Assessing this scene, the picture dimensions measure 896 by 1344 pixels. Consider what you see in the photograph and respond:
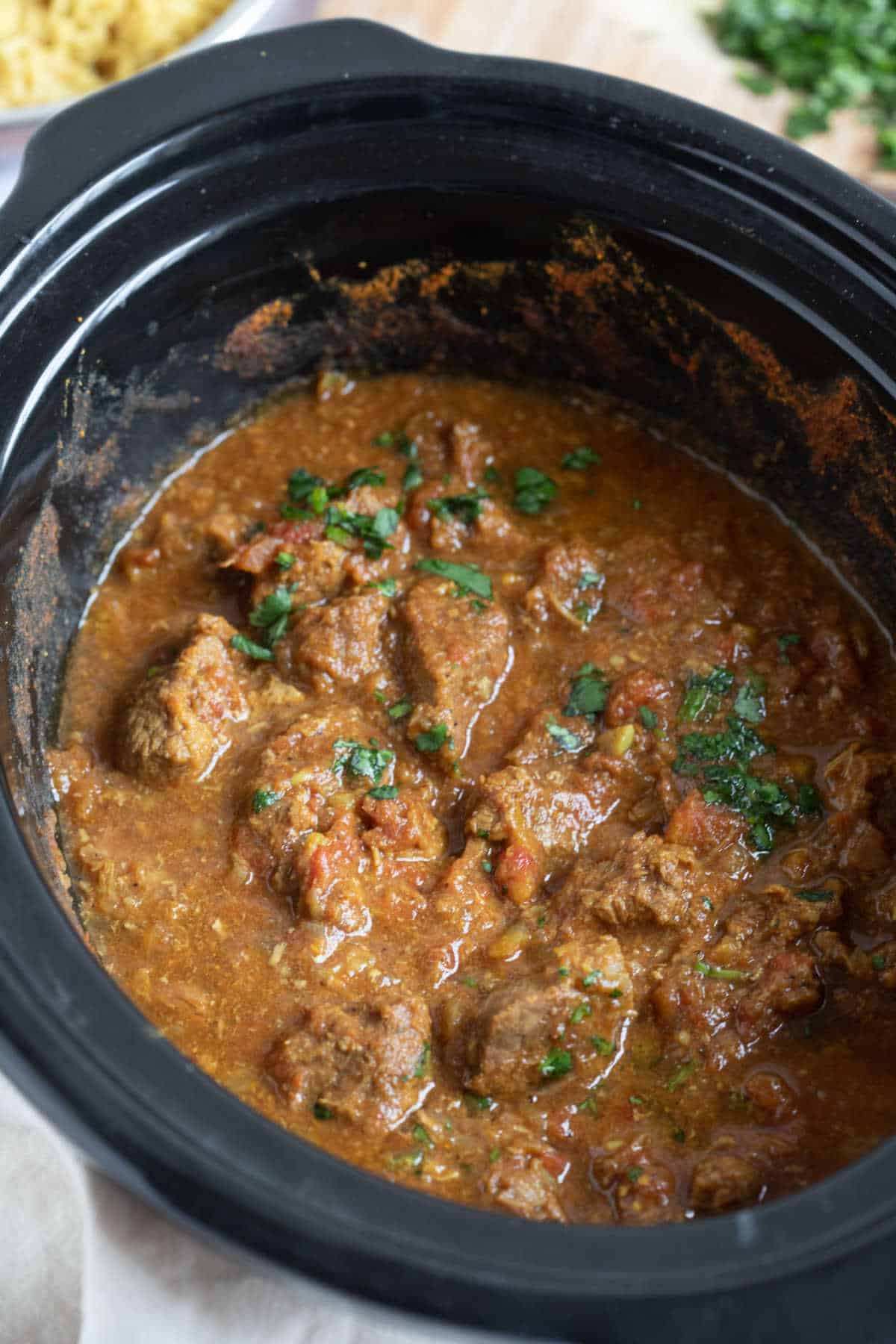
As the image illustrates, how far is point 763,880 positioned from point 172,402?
2218 millimetres

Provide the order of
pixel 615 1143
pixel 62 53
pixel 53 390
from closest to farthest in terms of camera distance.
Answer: pixel 615 1143, pixel 53 390, pixel 62 53

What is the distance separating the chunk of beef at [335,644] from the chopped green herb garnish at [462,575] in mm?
214

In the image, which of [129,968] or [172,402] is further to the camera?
[172,402]

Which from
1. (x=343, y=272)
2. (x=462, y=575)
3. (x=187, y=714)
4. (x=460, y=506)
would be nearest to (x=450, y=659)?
(x=462, y=575)

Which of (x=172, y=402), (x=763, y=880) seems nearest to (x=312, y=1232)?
(x=763, y=880)

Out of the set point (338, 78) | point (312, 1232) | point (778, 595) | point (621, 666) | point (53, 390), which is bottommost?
point (312, 1232)

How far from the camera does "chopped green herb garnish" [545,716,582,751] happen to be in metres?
3.63

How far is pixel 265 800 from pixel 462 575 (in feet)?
3.04

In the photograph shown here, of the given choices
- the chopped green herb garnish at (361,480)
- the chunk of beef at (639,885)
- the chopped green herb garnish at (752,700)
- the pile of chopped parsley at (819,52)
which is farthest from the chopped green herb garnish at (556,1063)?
the pile of chopped parsley at (819,52)

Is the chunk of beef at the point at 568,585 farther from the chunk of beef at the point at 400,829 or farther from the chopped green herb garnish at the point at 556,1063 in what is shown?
the chopped green herb garnish at the point at 556,1063

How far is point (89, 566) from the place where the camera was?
4023 millimetres

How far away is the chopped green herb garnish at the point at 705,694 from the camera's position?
3691mm

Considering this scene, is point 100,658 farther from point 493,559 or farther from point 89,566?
point 493,559

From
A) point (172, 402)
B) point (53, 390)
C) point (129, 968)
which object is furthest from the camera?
point (172, 402)
